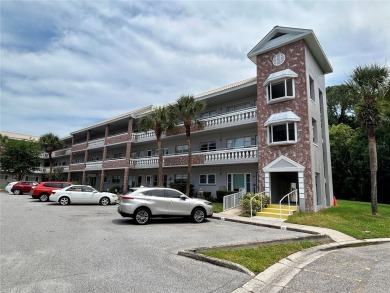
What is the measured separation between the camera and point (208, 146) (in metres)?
25.7

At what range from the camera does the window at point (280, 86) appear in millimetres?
18547

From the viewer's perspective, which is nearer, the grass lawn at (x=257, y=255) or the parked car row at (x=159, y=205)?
the grass lawn at (x=257, y=255)

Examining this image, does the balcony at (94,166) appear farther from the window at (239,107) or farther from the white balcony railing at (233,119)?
the window at (239,107)

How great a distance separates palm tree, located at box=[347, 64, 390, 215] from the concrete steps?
493 centimetres

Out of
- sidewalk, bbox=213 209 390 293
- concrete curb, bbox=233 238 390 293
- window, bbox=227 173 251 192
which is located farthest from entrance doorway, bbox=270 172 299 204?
concrete curb, bbox=233 238 390 293

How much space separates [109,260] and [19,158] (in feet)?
156

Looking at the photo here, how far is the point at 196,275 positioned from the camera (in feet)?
20.7

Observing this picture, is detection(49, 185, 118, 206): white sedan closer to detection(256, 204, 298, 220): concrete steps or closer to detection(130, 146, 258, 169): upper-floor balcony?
detection(130, 146, 258, 169): upper-floor balcony

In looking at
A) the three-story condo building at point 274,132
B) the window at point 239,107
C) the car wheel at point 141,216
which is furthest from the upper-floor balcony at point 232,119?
the car wheel at point 141,216

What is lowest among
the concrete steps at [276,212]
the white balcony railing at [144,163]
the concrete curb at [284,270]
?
the concrete curb at [284,270]

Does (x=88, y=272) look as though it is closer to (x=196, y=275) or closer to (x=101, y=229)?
(x=196, y=275)

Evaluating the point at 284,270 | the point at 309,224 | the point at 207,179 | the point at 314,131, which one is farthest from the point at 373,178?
the point at 207,179

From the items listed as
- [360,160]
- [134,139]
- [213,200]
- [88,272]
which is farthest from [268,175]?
[360,160]

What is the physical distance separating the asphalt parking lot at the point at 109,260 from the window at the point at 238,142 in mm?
11748
